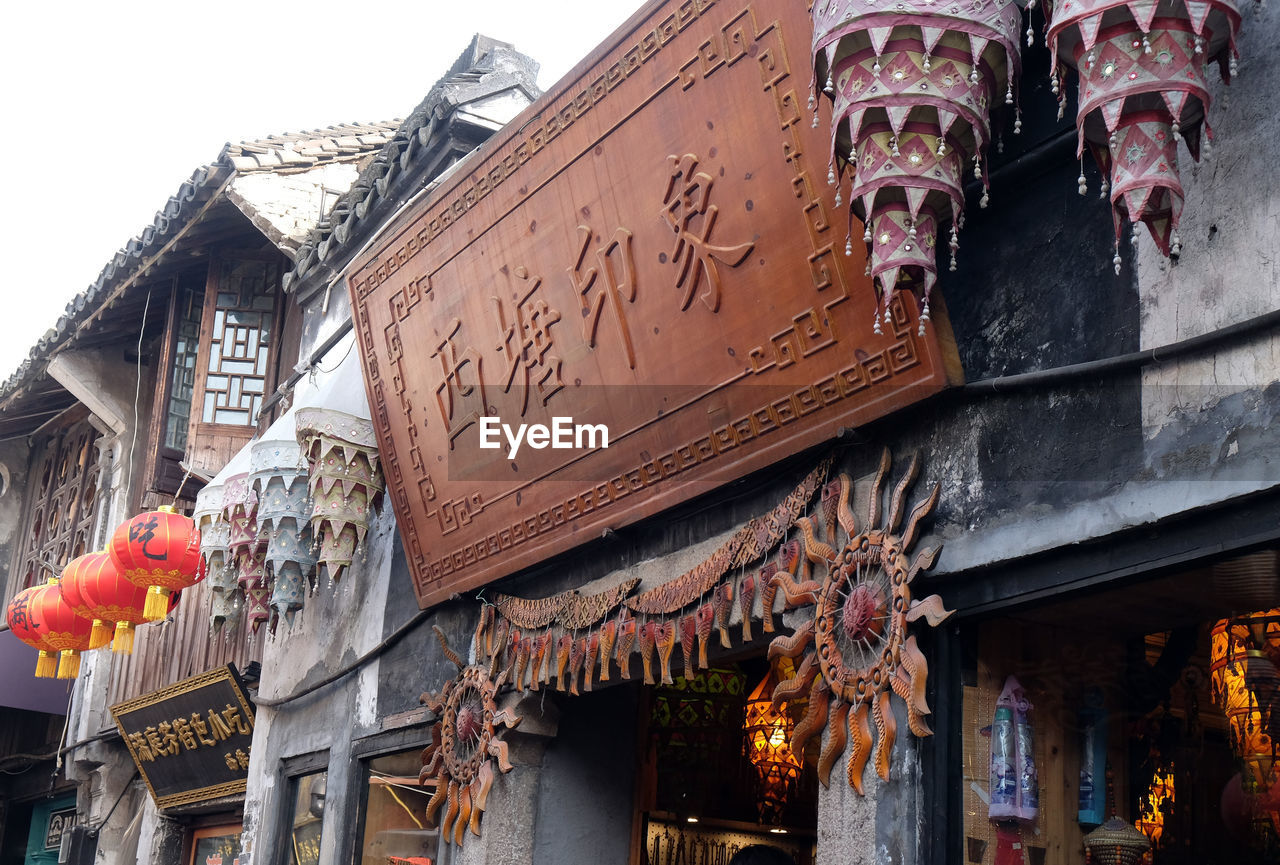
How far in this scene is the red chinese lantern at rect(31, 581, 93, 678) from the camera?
9992 millimetres

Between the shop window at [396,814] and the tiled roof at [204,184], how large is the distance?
4745 millimetres

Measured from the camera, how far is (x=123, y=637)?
9.62 m

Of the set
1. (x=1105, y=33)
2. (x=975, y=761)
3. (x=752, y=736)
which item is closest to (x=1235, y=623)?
(x=975, y=761)

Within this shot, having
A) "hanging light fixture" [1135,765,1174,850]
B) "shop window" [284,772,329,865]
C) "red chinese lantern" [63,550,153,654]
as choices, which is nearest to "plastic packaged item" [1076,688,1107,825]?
"hanging light fixture" [1135,765,1174,850]

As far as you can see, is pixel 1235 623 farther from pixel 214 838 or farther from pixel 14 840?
pixel 14 840

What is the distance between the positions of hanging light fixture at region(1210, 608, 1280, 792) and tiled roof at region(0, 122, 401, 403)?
7.72 m

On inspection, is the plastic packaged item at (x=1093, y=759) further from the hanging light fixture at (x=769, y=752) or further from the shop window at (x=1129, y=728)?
the hanging light fixture at (x=769, y=752)

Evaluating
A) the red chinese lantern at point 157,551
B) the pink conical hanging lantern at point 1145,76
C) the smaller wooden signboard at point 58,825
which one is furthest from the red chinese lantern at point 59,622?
the pink conical hanging lantern at point 1145,76

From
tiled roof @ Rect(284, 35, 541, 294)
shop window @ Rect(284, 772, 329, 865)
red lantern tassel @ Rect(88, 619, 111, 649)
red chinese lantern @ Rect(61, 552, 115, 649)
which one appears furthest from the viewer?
red lantern tassel @ Rect(88, 619, 111, 649)

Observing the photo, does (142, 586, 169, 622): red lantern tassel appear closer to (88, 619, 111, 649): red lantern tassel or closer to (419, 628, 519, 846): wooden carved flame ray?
(88, 619, 111, 649): red lantern tassel

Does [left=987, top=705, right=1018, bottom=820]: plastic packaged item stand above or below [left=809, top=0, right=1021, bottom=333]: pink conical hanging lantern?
below

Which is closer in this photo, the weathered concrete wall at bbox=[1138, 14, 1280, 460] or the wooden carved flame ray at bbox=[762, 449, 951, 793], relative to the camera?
the weathered concrete wall at bbox=[1138, 14, 1280, 460]

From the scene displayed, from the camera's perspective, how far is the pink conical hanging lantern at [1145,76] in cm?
322

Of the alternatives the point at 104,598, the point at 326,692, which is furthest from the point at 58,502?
the point at 326,692
